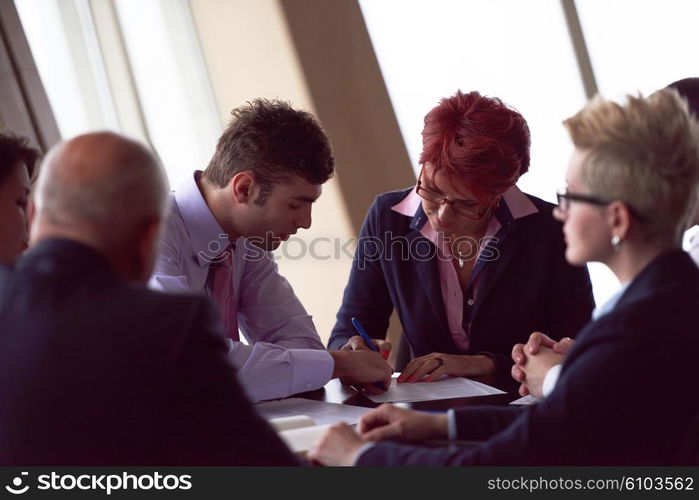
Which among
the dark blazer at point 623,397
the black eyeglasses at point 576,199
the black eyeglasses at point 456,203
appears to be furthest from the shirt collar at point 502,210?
the dark blazer at point 623,397

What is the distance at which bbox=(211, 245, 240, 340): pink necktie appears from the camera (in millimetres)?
2740

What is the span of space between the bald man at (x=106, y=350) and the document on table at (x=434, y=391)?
40.8 inches

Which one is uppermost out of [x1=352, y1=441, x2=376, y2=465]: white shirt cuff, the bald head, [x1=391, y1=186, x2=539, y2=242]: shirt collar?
the bald head

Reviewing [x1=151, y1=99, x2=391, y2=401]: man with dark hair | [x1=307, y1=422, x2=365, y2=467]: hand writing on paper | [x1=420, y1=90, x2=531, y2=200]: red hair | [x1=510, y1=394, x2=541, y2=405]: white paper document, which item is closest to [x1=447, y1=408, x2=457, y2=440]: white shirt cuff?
[x1=307, y1=422, x2=365, y2=467]: hand writing on paper

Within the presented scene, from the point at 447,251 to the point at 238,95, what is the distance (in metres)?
2.33

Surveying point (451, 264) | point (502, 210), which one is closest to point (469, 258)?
point (451, 264)

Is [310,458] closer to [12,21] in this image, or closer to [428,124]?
[428,124]

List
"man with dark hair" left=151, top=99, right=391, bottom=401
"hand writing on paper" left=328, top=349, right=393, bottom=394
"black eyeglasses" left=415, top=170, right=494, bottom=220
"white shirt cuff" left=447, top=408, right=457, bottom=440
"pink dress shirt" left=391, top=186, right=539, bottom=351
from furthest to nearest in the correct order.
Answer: "pink dress shirt" left=391, top=186, right=539, bottom=351 → "black eyeglasses" left=415, top=170, right=494, bottom=220 → "man with dark hair" left=151, top=99, right=391, bottom=401 → "hand writing on paper" left=328, top=349, right=393, bottom=394 → "white shirt cuff" left=447, top=408, right=457, bottom=440

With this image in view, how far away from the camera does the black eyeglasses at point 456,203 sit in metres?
2.80

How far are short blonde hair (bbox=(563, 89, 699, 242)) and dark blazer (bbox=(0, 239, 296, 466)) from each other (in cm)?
69

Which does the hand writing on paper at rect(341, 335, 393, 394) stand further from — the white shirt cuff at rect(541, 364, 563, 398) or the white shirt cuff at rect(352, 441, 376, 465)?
the white shirt cuff at rect(352, 441, 376, 465)

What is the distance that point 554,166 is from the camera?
5.08 metres

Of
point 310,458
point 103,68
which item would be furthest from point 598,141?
point 103,68

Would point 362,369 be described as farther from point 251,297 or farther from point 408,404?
point 251,297
